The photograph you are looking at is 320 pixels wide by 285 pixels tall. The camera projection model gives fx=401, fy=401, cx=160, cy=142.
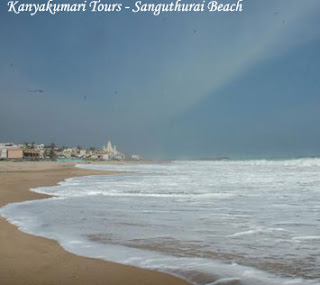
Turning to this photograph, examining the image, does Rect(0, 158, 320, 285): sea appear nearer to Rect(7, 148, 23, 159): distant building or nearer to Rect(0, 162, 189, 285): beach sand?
Rect(0, 162, 189, 285): beach sand

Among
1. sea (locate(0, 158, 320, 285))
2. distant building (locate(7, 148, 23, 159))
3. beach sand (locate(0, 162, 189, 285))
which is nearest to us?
beach sand (locate(0, 162, 189, 285))

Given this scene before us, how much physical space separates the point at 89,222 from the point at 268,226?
314 cm

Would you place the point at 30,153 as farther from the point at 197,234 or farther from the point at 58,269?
the point at 58,269

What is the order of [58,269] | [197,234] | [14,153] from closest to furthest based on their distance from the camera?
1. [58,269]
2. [197,234]
3. [14,153]

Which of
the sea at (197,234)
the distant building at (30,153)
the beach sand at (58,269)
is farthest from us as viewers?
the distant building at (30,153)

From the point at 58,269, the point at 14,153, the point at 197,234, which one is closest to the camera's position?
the point at 58,269

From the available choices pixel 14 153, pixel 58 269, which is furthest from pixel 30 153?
pixel 58 269

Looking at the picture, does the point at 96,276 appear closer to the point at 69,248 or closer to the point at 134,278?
the point at 134,278

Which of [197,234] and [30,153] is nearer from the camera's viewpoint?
[197,234]

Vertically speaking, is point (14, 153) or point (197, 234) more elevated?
point (197, 234)

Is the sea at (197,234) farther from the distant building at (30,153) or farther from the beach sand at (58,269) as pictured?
the distant building at (30,153)

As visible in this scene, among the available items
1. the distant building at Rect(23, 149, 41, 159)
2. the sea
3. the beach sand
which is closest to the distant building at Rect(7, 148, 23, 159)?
the distant building at Rect(23, 149, 41, 159)

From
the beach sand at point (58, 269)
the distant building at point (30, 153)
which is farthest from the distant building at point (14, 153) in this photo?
the beach sand at point (58, 269)

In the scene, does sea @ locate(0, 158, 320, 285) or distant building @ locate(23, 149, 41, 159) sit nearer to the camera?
sea @ locate(0, 158, 320, 285)
